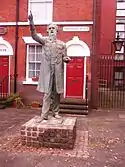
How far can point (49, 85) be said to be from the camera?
8.20 metres

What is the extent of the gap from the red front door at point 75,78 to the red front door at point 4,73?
3307 millimetres

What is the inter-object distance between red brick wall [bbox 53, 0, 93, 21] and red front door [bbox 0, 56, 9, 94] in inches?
138

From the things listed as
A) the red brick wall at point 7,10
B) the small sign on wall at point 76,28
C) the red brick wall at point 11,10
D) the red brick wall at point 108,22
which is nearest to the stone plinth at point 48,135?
the small sign on wall at point 76,28

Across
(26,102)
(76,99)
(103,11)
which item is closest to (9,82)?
(26,102)

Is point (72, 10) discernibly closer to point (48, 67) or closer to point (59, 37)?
point (59, 37)

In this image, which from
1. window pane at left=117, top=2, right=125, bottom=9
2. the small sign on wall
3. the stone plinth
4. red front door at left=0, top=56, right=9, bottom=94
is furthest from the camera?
window pane at left=117, top=2, right=125, bottom=9

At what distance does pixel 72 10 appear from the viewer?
1678cm

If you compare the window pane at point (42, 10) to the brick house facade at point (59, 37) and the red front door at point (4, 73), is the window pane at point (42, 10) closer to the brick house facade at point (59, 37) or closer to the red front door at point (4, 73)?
the brick house facade at point (59, 37)

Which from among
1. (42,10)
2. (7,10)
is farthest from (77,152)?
(7,10)

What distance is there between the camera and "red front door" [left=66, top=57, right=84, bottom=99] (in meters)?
16.8

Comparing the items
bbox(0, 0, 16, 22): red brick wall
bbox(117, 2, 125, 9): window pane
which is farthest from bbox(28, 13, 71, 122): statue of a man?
bbox(117, 2, 125, 9): window pane

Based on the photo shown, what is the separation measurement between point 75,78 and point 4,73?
3.88 m

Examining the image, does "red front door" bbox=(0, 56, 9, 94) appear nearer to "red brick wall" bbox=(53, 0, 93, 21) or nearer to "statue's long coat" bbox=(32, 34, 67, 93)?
"red brick wall" bbox=(53, 0, 93, 21)

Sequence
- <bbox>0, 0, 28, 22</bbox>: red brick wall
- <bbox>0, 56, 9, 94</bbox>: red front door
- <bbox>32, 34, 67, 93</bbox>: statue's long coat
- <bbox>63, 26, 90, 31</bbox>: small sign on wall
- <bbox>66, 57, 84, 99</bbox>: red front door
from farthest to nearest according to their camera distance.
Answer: <bbox>0, 56, 9, 94</bbox>: red front door, <bbox>0, 0, 28, 22</bbox>: red brick wall, <bbox>66, 57, 84, 99</bbox>: red front door, <bbox>63, 26, 90, 31</bbox>: small sign on wall, <bbox>32, 34, 67, 93</bbox>: statue's long coat
